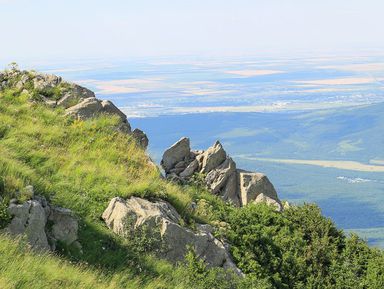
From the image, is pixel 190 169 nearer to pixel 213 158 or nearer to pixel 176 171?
pixel 176 171

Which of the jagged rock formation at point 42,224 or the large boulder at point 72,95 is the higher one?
the large boulder at point 72,95

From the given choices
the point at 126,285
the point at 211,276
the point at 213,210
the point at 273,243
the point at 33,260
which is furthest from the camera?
the point at 213,210

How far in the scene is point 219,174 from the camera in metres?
25.4

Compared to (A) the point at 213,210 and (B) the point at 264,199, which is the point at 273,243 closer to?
(A) the point at 213,210

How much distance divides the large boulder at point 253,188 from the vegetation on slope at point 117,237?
9.16 feet

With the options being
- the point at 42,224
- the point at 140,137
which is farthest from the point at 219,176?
the point at 42,224

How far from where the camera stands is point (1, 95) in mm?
25234

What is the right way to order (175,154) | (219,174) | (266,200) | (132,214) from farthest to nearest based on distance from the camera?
(175,154) < (219,174) < (266,200) < (132,214)

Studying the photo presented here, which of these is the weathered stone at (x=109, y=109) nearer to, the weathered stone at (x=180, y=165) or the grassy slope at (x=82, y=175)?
the grassy slope at (x=82, y=175)

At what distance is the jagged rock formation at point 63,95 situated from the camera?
82.5 ft

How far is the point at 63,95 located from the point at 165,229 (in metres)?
13.8

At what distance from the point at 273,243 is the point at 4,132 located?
35.6 feet

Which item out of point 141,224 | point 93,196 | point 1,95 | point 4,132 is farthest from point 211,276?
point 1,95

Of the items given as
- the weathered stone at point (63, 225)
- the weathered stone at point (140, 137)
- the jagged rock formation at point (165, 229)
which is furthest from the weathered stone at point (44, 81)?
the weathered stone at point (63, 225)
